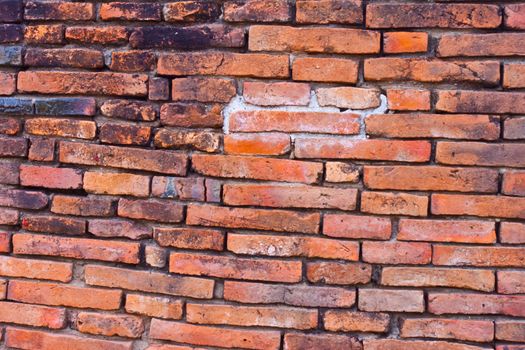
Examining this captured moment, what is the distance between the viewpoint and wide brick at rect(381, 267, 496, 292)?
1629 mm

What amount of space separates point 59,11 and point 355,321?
1.57m

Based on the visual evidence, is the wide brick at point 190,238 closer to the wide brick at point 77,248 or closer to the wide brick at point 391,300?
the wide brick at point 77,248

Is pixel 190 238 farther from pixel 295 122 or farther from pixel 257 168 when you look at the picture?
pixel 295 122

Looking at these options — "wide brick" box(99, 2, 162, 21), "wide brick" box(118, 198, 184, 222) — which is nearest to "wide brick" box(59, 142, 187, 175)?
"wide brick" box(118, 198, 184, 222)

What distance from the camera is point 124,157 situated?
5.72 ft

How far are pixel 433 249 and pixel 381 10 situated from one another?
850mm

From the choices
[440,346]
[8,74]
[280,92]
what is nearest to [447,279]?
[440,346]

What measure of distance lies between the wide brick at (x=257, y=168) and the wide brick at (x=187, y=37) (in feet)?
1.34

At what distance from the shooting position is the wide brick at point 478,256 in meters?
1.62

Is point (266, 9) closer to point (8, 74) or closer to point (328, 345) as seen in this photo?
point (8, 74)

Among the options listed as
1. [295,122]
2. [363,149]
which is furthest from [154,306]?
[363,149]

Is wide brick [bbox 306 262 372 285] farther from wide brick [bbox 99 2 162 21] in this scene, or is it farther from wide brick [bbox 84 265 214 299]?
wide brick [bbox 99 2 162 21]

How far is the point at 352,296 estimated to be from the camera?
1.66 meters

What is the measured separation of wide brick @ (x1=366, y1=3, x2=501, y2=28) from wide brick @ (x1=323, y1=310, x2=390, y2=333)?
1011 mm
